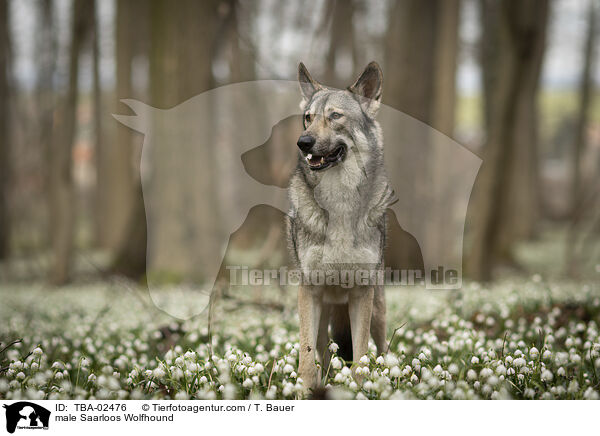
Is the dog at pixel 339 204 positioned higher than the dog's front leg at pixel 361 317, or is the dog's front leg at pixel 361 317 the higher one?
the dog at pixel 339 204

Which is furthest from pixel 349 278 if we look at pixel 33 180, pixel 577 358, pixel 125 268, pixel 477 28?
pixel 477 28

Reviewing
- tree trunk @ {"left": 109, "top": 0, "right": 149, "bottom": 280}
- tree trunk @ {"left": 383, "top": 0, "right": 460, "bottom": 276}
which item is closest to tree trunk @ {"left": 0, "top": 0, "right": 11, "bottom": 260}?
tree trunk @ {"left": 109, "top": 0, "right": 149, "bottom": 280}

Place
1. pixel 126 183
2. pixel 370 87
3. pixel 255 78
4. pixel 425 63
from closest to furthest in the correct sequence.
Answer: pixel 370 87, pixel 255 78, pixel 425 63, pixel 126 183

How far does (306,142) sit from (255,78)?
5933mm

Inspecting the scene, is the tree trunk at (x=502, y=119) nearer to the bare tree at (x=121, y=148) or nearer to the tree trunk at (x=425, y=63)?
the tree trunk at (x=425, y=63)

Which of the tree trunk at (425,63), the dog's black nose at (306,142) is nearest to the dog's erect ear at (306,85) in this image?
the dog's black nose at (306,142)

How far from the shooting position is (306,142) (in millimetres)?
3588

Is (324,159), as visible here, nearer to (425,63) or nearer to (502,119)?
(502,119)

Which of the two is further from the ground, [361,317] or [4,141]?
[4,141]

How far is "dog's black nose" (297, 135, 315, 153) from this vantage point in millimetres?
3580

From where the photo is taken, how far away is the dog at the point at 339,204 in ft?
12.3

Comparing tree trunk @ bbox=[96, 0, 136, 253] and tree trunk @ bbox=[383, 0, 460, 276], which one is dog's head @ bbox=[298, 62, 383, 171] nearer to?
tree trunk @ bbox=[383, 0, 460, 276]
